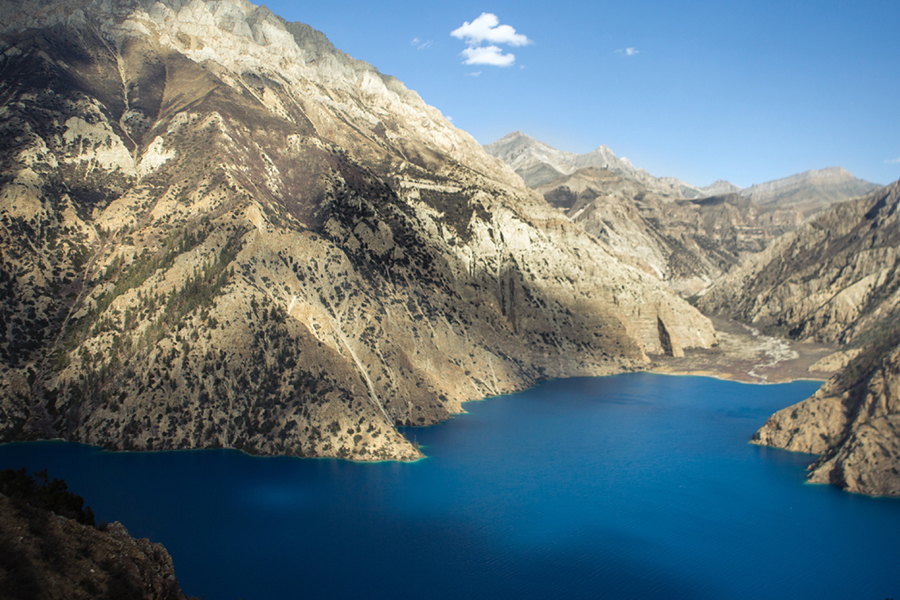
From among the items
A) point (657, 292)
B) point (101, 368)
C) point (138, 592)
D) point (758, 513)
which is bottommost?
point (758, 513)

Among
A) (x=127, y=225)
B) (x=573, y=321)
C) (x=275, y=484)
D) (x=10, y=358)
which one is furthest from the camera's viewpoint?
(x=573, y=321)

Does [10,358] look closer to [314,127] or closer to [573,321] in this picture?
[314,127]

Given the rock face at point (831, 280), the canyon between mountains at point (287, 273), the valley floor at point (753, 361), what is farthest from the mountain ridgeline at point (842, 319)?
the valley floor at point (753, 361)

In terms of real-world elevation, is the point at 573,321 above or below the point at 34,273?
below

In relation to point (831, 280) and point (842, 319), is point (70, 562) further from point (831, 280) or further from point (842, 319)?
point (831, 280)

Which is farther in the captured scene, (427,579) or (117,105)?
(117,105)

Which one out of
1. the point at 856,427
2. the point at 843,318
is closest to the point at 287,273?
the point at 856,427

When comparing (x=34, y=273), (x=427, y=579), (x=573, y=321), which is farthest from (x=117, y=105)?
(x=427, y=579)

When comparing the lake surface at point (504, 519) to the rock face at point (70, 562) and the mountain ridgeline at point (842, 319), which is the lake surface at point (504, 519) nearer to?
the mountain ridgeline at point (842, 319)
